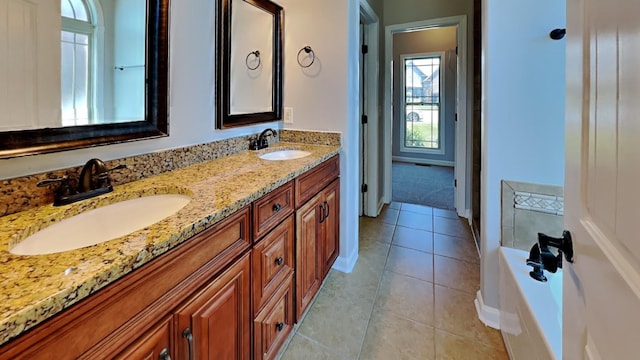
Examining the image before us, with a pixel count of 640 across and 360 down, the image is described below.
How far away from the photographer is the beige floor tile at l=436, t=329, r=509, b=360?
157 cm

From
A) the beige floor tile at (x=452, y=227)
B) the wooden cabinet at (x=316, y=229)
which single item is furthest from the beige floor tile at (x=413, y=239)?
the wooden cabinet at (x=316, y=229)

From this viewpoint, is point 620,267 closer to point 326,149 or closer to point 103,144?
point 103,144

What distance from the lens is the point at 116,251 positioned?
27.4 inches

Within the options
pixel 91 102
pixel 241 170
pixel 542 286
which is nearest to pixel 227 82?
pixel 241 170

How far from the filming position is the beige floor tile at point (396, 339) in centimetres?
159

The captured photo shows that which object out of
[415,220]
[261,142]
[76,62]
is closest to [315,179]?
[261,142]

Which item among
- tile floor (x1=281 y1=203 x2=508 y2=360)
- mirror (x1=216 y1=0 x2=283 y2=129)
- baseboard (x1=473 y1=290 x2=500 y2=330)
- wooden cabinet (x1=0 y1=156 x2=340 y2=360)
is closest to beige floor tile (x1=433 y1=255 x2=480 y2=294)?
tile floor (x1=281 y1=203 x2=508 y2=360)

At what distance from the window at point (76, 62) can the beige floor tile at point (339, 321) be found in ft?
4.70

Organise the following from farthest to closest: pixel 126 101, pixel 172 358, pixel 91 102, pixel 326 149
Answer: pixel 326 149
pixel 126 101
pixel 91 102
pixel 172 358

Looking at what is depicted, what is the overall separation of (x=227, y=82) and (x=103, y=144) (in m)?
0.83

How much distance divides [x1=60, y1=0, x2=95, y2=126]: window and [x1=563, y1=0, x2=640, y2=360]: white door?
1.43 metres

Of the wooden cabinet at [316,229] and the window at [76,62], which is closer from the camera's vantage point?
the window at [76,62]

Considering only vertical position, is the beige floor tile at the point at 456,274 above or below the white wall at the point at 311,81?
below

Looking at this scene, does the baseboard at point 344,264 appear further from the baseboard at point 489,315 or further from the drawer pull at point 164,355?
the drawer pull at point 164,355
